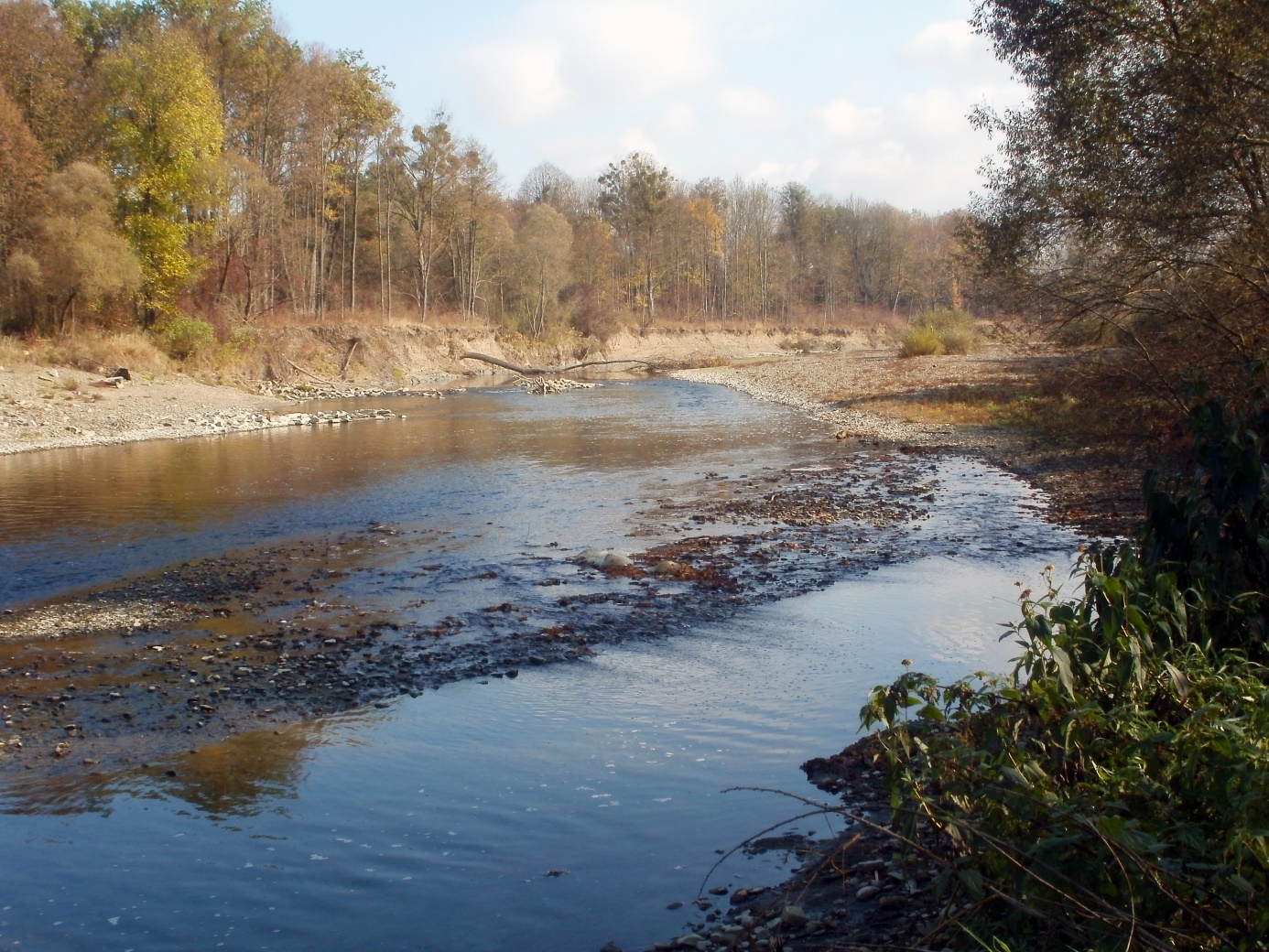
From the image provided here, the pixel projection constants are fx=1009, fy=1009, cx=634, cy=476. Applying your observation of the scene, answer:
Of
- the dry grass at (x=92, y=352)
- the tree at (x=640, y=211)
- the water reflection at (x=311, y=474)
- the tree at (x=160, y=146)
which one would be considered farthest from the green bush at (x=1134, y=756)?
the tree at (x=640, y=211)

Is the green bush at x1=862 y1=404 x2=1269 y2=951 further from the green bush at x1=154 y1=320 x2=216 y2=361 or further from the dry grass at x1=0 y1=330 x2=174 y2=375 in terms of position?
the green bush at x1=154 y1=320 x2=216 y2=361

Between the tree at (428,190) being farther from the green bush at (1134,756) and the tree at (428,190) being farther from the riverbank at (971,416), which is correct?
the green bush at (1134,756)

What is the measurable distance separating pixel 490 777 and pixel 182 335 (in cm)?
4012

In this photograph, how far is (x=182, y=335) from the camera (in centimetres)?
4194

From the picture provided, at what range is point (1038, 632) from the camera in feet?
13.6

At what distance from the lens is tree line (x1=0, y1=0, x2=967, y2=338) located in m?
38.0

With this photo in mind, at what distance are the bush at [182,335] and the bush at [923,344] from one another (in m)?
36.5

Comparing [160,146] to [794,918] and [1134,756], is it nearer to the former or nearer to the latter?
[794,918]

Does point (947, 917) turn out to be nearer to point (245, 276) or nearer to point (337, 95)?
point (245, 276)

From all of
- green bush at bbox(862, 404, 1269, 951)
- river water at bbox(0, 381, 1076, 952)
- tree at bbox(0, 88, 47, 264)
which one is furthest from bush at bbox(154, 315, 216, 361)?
green bush at bbox(862, 404, 1269, 951)

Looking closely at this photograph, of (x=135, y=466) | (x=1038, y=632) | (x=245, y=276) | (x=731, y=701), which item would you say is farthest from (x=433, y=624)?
(x=245, y=276)

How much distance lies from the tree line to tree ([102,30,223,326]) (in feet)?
0.26

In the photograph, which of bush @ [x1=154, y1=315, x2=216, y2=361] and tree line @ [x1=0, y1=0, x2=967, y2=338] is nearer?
tree line @ [x1=0, y1=0, x2=967, y2=338]

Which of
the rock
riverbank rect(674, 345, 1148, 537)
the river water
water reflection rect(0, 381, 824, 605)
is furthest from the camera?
riverbank rect(674, 345, 1148, 537)
